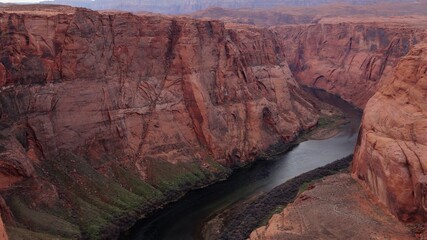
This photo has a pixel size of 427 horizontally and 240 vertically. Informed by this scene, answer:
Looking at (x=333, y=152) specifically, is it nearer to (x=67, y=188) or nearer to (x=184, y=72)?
(x=184, y=72)

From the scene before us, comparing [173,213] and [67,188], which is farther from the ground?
[67,188]

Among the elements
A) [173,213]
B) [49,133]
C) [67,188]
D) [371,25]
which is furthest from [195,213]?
[371,25]

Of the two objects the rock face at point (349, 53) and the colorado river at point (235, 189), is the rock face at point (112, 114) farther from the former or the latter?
the rock face at point (349, 53)

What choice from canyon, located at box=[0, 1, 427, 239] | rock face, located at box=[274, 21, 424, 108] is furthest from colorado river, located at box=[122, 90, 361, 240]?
rock face, located at box=[274, 21, 424, 108]

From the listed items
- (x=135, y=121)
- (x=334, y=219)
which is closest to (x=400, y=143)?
(x=334, y=219)

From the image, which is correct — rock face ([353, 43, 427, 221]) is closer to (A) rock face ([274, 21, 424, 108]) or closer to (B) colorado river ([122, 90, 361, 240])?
(B) colorado river ([122, 90, 361, 240])
